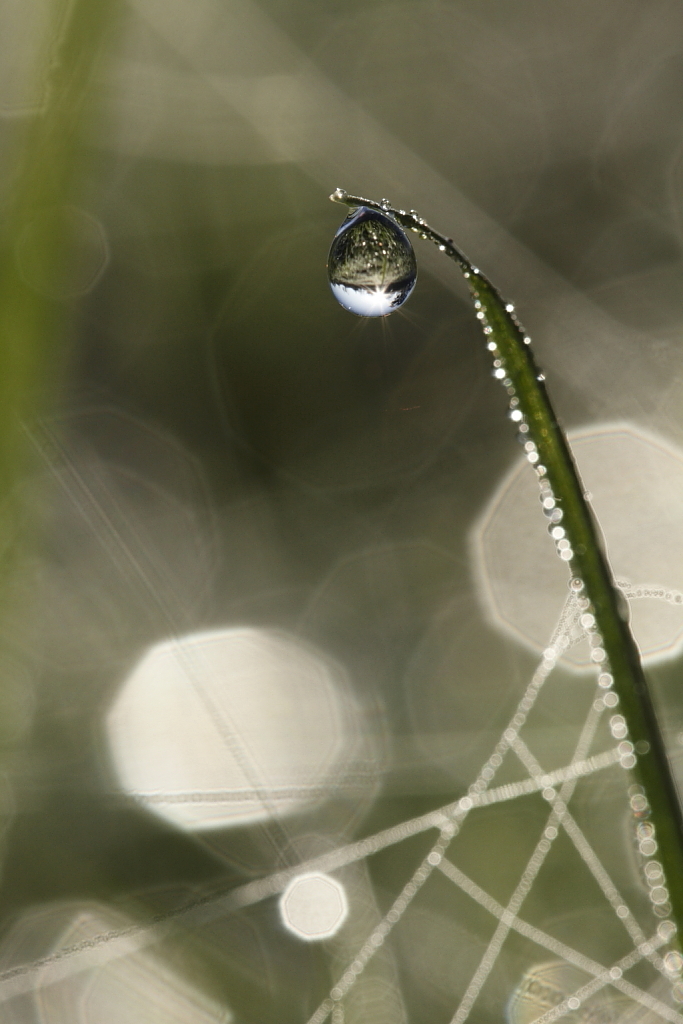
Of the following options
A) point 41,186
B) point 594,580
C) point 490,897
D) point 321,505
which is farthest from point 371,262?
point 321,505

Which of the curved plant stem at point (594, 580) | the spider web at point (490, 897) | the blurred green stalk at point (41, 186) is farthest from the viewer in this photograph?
the spider web at point (490, 897)

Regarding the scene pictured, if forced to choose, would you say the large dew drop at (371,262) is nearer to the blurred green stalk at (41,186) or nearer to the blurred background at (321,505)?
the blurred green stalk at (41,186)

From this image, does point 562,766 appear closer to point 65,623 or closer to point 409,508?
point 409,508

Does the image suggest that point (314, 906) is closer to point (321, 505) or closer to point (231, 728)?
point (231, 728)

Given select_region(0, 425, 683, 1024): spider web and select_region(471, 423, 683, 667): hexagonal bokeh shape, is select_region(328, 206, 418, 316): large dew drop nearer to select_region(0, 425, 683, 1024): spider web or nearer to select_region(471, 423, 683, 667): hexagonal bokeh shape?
select_region(0, 425, 683, 1024): spider web

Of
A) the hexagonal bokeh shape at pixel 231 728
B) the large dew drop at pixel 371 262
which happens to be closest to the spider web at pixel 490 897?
the hexagonal bokeh shape at pixel 231 728

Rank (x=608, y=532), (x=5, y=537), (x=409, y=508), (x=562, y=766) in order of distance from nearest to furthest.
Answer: (x=5, y=537)
(x=562, y=766)
(x=608, y=532)
(x=409, y=508)

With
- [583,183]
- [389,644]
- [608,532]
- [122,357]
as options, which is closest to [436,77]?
[583,183]

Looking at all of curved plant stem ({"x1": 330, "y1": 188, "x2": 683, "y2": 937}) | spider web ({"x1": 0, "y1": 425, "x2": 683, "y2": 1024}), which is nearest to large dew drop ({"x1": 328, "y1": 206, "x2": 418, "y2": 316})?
curved plant stem ({"x1": 330, "y1": 188, "x2": 683, "y2": 937})
